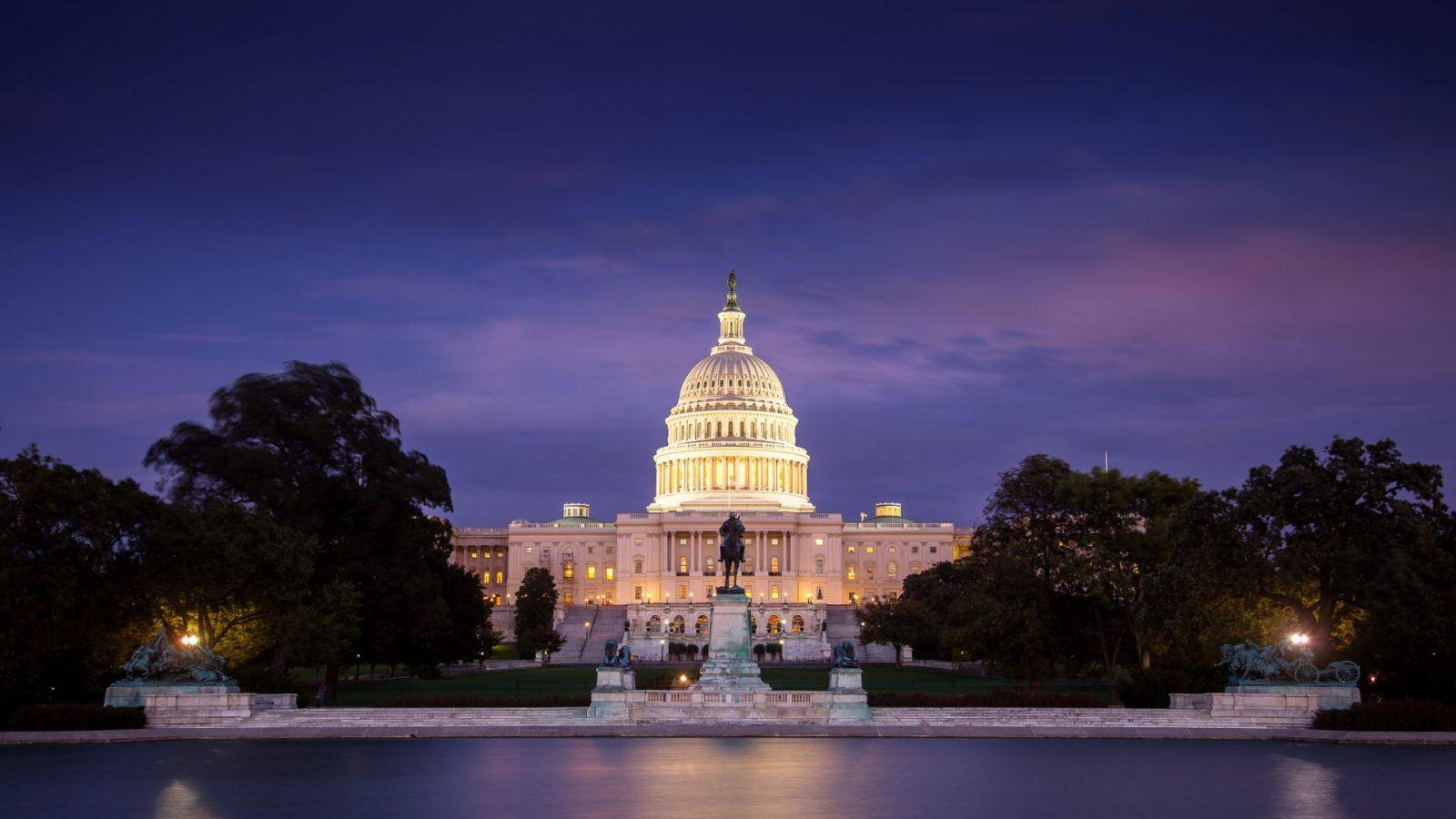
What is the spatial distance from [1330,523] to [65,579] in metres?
41.7

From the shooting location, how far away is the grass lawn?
66438mm

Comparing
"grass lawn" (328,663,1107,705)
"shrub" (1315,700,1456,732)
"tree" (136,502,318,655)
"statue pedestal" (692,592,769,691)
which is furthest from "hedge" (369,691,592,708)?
"shrub" (1315,700,1456,732)

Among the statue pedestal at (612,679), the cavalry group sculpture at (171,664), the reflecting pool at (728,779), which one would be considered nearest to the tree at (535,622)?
the statue pedestal at (612,679)

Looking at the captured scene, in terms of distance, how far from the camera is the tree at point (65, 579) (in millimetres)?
46969

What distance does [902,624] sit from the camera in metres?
97.4

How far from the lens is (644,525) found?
604ft

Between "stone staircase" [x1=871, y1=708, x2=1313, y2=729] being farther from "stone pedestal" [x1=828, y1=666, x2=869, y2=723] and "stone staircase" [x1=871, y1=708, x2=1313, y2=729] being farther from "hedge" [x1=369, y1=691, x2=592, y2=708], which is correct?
"hedge" [x1=369, y1=691, x2=592, y2=708]

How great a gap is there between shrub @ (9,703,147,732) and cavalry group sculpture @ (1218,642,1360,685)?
33194 mm

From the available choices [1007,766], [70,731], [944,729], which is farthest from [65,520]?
[1007,766]

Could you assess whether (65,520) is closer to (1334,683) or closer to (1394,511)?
(1334,683)

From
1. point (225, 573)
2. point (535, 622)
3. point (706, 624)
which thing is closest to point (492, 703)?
point (225, 573)

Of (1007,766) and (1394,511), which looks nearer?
(1007,766)

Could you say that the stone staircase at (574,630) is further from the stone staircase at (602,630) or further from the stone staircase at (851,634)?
the stone staircase at (851,634)

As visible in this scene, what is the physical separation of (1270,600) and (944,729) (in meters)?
19.1
